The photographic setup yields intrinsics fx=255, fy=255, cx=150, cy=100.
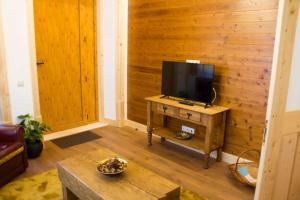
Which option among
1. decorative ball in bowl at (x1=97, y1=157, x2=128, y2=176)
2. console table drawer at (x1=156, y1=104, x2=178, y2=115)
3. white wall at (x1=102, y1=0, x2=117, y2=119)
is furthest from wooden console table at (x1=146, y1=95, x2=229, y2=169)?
decorative ball in bowl at (x1=97, y1=157, x2=128, y2=176)

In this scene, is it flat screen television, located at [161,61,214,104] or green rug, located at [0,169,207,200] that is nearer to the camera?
green rug, located at [0,169,207,200]

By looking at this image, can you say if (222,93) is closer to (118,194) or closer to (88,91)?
(118,194)

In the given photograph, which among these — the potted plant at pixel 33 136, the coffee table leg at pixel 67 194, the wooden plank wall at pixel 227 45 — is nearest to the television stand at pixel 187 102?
the wooden plank wall at pixel 227 45

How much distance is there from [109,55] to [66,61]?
75cm

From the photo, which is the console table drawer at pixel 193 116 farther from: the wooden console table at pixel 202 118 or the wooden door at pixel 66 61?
the wooden door at pixel 66 61

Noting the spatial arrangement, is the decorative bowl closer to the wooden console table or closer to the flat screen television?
the wooden console table

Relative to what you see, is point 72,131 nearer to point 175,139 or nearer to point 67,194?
point 175,139

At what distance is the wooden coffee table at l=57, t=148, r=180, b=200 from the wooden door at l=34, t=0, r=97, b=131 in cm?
224

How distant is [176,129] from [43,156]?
1.95m

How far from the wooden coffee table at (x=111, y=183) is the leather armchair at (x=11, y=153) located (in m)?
0.81

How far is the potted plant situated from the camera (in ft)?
11.1

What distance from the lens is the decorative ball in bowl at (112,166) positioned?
6.71 ft

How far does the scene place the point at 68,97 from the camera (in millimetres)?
4520

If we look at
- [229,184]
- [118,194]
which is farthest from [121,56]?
[118,194]
